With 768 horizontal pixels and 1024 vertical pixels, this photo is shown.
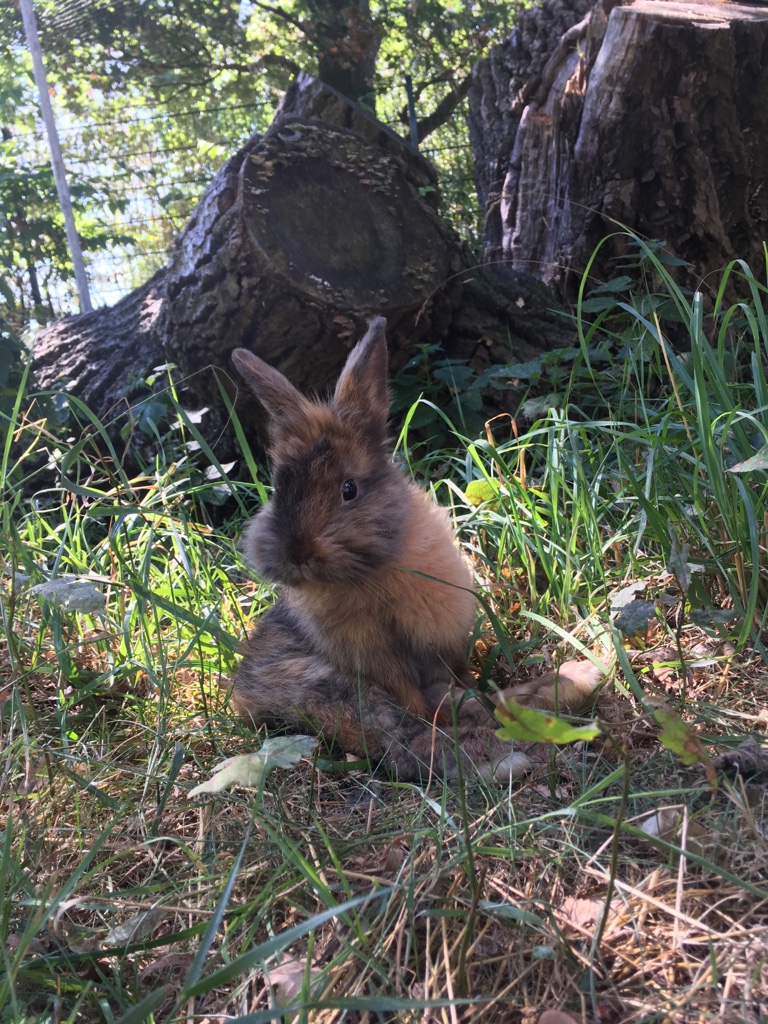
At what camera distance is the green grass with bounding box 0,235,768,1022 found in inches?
55.3

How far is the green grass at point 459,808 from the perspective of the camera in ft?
4.61

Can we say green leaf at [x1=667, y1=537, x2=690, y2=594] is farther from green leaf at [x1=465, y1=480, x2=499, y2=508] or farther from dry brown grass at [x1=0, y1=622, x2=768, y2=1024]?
green leaf at [x1=465, y1=480, x2=499, y2=508]

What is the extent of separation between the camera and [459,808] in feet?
6.33

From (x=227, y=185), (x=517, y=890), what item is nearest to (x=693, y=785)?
(x=517, y=890)

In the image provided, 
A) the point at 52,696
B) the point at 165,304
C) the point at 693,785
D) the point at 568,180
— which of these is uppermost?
the point at 568,180

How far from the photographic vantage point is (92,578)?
266 cm

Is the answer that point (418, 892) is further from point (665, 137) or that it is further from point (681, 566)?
point (665, 137)

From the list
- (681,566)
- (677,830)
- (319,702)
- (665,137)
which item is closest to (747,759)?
(677,830)

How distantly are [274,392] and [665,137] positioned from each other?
2.84 m

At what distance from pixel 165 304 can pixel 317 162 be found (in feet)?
3.62

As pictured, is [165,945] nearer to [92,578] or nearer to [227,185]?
[92,578]

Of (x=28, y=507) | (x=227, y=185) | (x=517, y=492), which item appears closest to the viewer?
(x=517, y=492)

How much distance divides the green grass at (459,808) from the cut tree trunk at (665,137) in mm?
999

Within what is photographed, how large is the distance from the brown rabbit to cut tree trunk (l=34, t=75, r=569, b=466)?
1.29m
